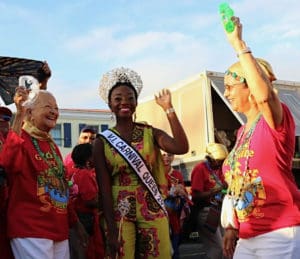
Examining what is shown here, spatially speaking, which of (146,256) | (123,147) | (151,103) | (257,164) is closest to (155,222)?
(146,256)

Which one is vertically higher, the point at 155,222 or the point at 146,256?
the point at 155,222

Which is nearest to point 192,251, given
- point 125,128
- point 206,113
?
point 206,113

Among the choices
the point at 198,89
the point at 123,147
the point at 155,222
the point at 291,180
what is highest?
the point at 198,89

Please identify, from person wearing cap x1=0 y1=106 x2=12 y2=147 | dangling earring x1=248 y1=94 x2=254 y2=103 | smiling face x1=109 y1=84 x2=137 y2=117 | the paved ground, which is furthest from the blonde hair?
the paved ground

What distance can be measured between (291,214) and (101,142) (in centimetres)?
147

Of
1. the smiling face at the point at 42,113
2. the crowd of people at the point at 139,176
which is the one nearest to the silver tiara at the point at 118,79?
the crowd of people at the point at 139,176

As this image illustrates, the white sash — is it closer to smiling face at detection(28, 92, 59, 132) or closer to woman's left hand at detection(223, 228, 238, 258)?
woman's left hand at detection(223, 228, 238, 258)

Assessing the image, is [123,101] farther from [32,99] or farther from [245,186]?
[245,186]

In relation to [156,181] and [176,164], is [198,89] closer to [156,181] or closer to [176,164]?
[176,164]

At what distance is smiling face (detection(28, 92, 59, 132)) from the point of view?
156 inches

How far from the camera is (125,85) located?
3.81 metres

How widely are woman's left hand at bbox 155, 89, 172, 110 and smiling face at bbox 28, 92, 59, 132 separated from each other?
882 millimetres

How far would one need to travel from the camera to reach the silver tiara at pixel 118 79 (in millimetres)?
3824

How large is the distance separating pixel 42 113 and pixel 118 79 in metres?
0.66
